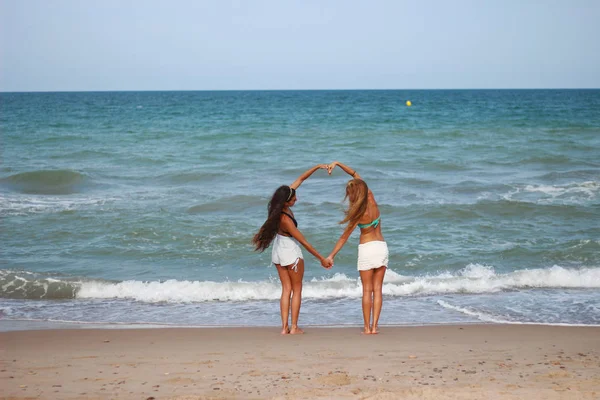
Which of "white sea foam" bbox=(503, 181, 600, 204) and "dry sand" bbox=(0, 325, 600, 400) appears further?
"white sea foam" bbox=(503, 181, 600, 204)

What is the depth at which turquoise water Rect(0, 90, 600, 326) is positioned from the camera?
26.4 feet

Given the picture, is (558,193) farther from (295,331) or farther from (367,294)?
(295,331)

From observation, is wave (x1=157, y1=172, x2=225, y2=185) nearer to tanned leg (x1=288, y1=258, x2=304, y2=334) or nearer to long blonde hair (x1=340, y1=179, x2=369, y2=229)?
tanned leg (x1=288, y1=258, x2=304, y2=334)

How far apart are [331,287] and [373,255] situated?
257 cm

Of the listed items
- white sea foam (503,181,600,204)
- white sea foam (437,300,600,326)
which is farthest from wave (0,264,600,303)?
white sea foam (503,181,600,204)

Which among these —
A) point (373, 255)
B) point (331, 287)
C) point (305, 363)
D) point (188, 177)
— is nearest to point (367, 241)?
point (373, 255)

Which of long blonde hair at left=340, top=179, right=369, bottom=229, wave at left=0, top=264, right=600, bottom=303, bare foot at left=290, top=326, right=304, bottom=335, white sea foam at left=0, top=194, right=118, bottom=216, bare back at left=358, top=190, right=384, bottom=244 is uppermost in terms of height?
long blonde hair at left=340, top=179, right=369, bottom=229

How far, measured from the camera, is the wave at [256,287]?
28.0 feet

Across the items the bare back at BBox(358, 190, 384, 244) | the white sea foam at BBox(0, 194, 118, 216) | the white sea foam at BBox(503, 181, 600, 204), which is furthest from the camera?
the white sea foam at BBox(503, 181, 600, 204)

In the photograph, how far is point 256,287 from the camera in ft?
28.6

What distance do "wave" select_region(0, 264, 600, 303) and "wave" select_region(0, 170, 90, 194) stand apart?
7476 mm

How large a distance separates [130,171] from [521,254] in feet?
39.4

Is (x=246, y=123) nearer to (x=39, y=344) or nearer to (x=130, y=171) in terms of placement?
(x=130, y=171)

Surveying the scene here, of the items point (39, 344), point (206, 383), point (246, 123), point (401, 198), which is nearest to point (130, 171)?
point (401, 198)
